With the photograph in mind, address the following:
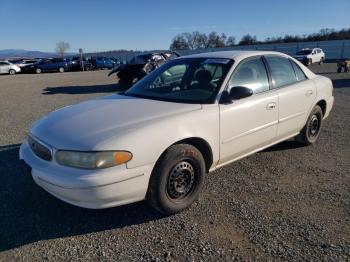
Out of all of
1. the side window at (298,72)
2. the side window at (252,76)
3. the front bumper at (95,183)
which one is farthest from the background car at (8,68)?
the front bumper at (95,183)

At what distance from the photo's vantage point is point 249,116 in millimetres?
3990

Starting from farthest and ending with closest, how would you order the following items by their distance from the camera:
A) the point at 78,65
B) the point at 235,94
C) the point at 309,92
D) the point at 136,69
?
the point at 78,65, the point at 136,69, the point at 309,92, the point at 235,94

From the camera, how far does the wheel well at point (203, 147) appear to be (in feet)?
11.4

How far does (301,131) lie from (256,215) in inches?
91.0

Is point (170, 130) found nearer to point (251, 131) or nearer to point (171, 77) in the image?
point (251, 131)

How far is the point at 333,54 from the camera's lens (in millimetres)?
38031

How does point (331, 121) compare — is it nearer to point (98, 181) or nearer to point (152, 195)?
point (152, 195)

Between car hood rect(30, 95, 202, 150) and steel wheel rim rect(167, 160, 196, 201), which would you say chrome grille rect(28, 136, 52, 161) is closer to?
car hood rect(30, 95, 202, 150)

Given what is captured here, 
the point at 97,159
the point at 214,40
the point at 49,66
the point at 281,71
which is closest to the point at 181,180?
the point at 97,159

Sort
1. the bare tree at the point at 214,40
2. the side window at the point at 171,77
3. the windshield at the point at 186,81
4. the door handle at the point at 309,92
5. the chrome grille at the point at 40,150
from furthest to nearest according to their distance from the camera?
the bare tree at the point at 214,40, the door handle at the point at 309,92, the side window at the point at 171,77, the windshield at the point at 186,81, the chrome grille at the point at 40,150

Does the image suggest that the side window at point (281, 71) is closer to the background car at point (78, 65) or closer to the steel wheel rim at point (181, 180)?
the steel wheel rim at point (181, 180)

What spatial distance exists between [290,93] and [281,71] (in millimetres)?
344

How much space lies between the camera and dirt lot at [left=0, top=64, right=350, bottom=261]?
2.83m

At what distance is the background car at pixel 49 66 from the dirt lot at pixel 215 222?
31.9 meters
